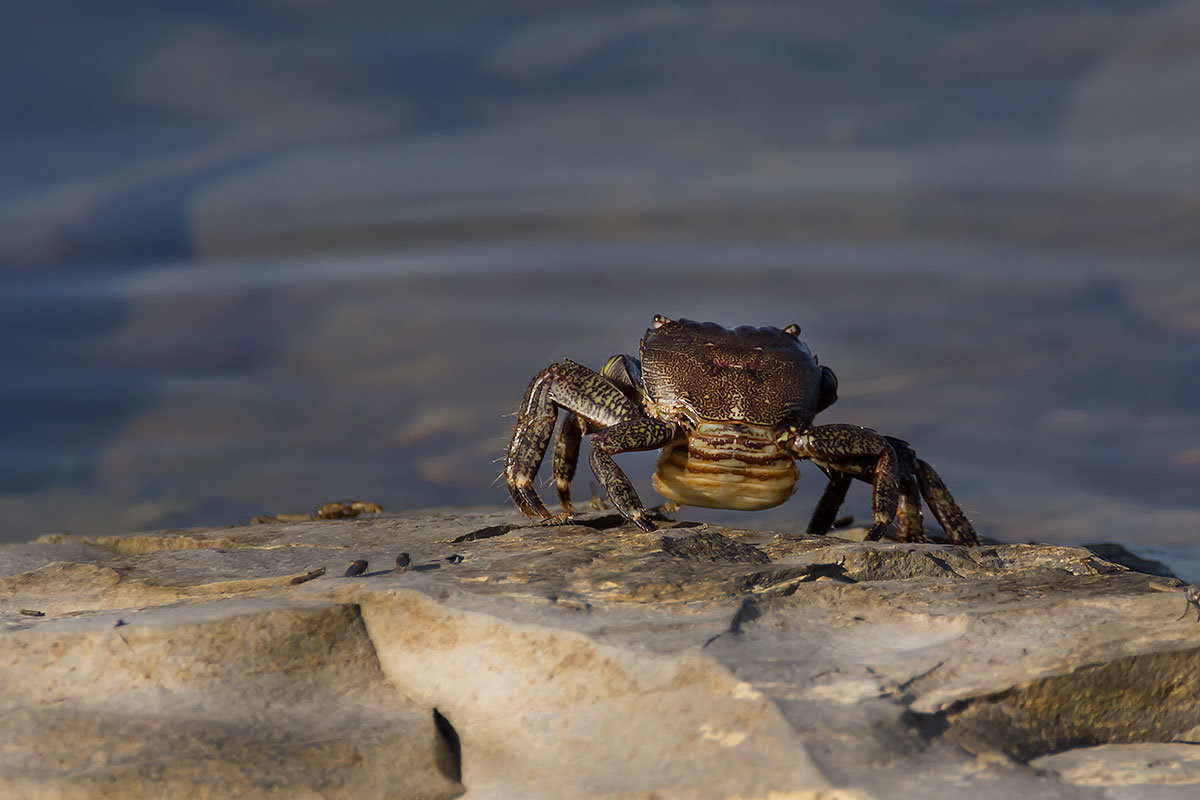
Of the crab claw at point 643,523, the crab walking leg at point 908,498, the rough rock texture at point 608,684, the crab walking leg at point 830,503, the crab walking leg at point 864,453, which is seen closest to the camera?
the rough rock texture at point 608,684

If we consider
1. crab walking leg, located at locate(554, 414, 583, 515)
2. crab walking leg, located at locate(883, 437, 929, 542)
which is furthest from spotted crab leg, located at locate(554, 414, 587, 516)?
crab walking leg, located at locate(883, 437, 929, 542)

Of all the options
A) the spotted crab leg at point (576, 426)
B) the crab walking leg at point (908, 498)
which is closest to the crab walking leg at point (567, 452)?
the spotted crab leg at point (576, 426)

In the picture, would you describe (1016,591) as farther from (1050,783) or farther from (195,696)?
(195,696)

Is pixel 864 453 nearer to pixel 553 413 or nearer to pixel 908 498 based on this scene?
pixel 908 498

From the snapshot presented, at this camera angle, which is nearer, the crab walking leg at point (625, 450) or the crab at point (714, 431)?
the crab walking leg at point (625, 450)

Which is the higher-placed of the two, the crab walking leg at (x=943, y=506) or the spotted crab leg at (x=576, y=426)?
the spotted crab leg at (x=576, y=426)

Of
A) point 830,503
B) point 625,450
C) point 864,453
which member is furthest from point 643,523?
point 830,503

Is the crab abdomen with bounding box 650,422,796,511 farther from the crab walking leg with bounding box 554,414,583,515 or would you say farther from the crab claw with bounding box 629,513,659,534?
the crab walking leg with bounding box 554,414,583,515

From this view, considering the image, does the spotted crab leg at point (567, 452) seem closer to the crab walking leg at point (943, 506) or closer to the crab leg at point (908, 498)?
the crab leg at point (908, 498)
